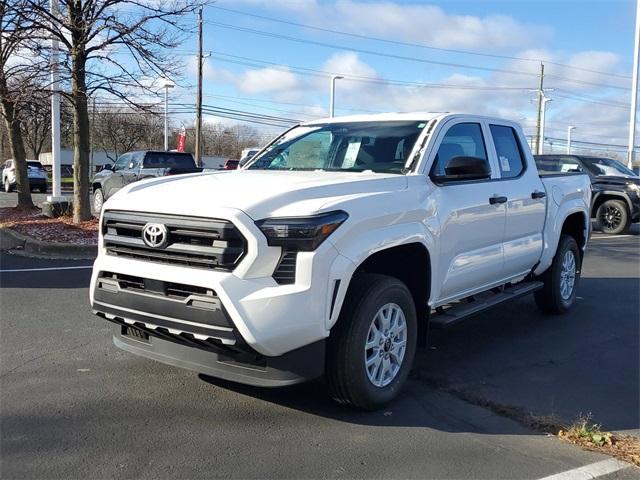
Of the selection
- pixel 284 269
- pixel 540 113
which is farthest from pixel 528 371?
pixel 540 113

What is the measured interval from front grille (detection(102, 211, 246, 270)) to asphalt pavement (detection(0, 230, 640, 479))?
1.02m

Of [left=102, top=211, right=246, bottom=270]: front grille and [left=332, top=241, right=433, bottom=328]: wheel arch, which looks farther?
[left=332, top=241, right=433, bottom=328]: wheel arch

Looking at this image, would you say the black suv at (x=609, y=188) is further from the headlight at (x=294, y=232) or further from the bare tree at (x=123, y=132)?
the bare tree at (x=123, y=132)

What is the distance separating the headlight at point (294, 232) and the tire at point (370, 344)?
1.84 feet

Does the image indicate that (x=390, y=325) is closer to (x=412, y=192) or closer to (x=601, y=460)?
(x=412, y=192)

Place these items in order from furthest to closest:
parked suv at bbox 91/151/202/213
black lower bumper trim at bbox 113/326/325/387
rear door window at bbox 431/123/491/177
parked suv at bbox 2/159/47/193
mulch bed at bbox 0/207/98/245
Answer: parked suv at bbox 2/159/47/193 → parked suv at bbox 91/151/202/213 → mulch bed at bbox 0/207/98/245 → rear door window at bbox 431/123/491/177 → black lower bumper trim at bbox 113/326/325/387

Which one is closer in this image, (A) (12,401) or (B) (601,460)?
(B) (601,460)

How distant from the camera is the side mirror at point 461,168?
4602 millimetres

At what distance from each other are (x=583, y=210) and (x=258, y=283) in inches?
198

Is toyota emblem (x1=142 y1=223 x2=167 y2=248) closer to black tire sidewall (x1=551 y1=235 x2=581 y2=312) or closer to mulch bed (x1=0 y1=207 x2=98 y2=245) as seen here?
black tire sidewall (x1=551 y1=235 x2=581 y2=312)

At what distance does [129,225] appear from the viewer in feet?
12.8

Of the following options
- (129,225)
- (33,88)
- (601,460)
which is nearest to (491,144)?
(601,460)

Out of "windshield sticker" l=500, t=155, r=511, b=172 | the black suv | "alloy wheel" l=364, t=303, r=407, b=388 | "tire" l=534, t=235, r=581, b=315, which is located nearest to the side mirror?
"windshield sticker" l=500, t=155, r=511, b=172

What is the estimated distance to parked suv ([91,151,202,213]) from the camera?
1535 centimetres
